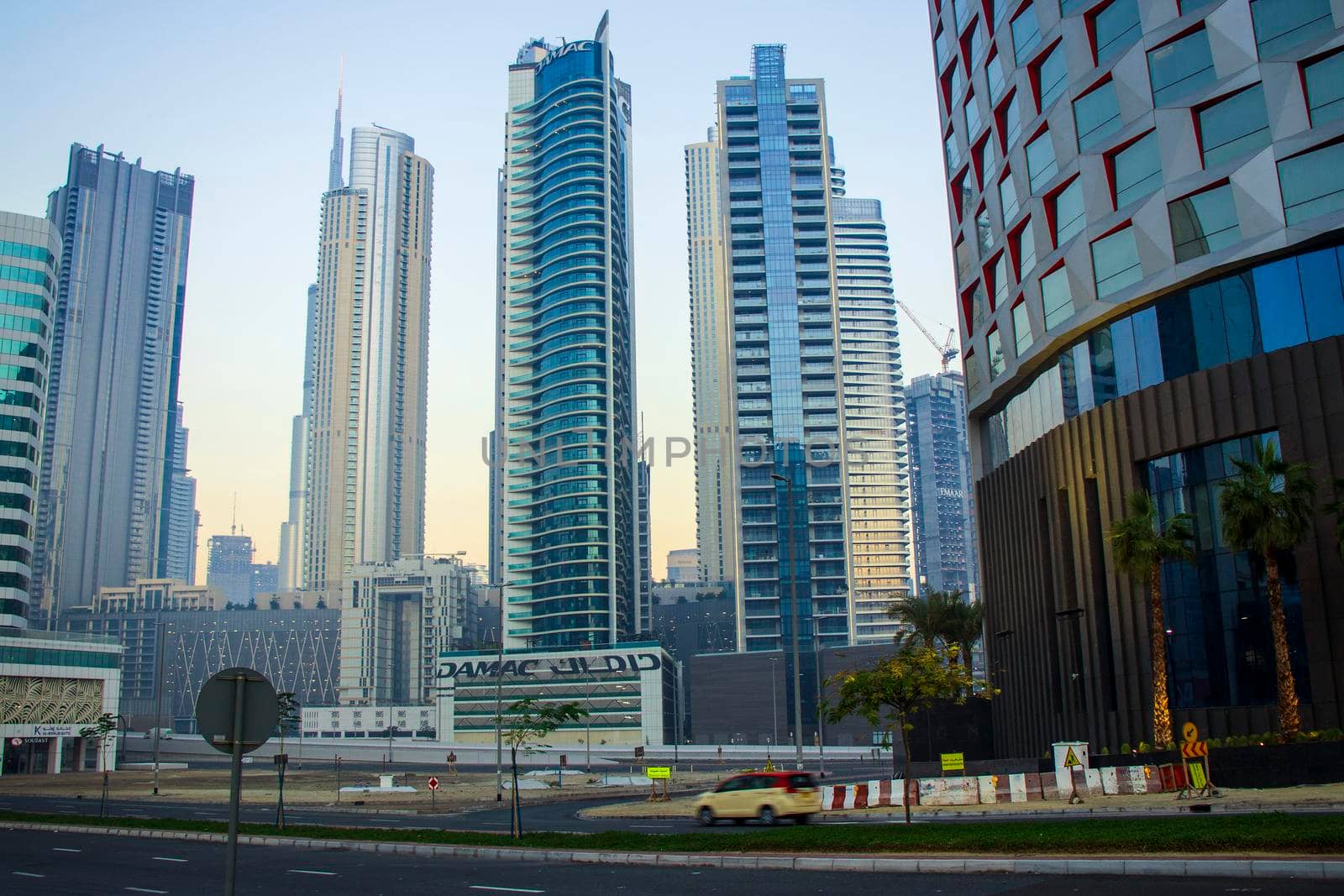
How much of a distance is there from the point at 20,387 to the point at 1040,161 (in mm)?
97112

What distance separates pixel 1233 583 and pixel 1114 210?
674 inches

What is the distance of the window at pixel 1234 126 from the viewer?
43625 mm

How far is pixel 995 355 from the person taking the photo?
209ft

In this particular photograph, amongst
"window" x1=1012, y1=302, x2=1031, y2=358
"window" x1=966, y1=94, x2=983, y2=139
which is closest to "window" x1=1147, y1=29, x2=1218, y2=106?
"window" x1=1012, y1=302, x2=1031, y2=358

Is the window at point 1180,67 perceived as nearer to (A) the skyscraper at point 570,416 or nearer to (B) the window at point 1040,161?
(B) the window at point 1040,161

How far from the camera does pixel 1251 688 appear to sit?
4247 cm

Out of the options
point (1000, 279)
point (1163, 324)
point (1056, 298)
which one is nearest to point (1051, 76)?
point (1056, 298)

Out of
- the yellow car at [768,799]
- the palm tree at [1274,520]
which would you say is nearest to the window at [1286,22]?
the palm tree at [1274,520]

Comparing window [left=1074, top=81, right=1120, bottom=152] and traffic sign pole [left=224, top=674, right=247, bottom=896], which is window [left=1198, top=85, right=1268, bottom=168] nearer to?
window [left=1074, top=81, right=1120, bottom=152]

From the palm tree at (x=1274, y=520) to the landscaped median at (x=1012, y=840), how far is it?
53.0 ft

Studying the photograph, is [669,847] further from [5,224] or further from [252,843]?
[5,224]

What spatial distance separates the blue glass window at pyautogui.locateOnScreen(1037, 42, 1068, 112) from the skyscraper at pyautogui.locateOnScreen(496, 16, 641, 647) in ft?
429

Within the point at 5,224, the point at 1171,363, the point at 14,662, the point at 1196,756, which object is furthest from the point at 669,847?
the point at 5,224

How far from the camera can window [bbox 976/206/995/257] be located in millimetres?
63125
